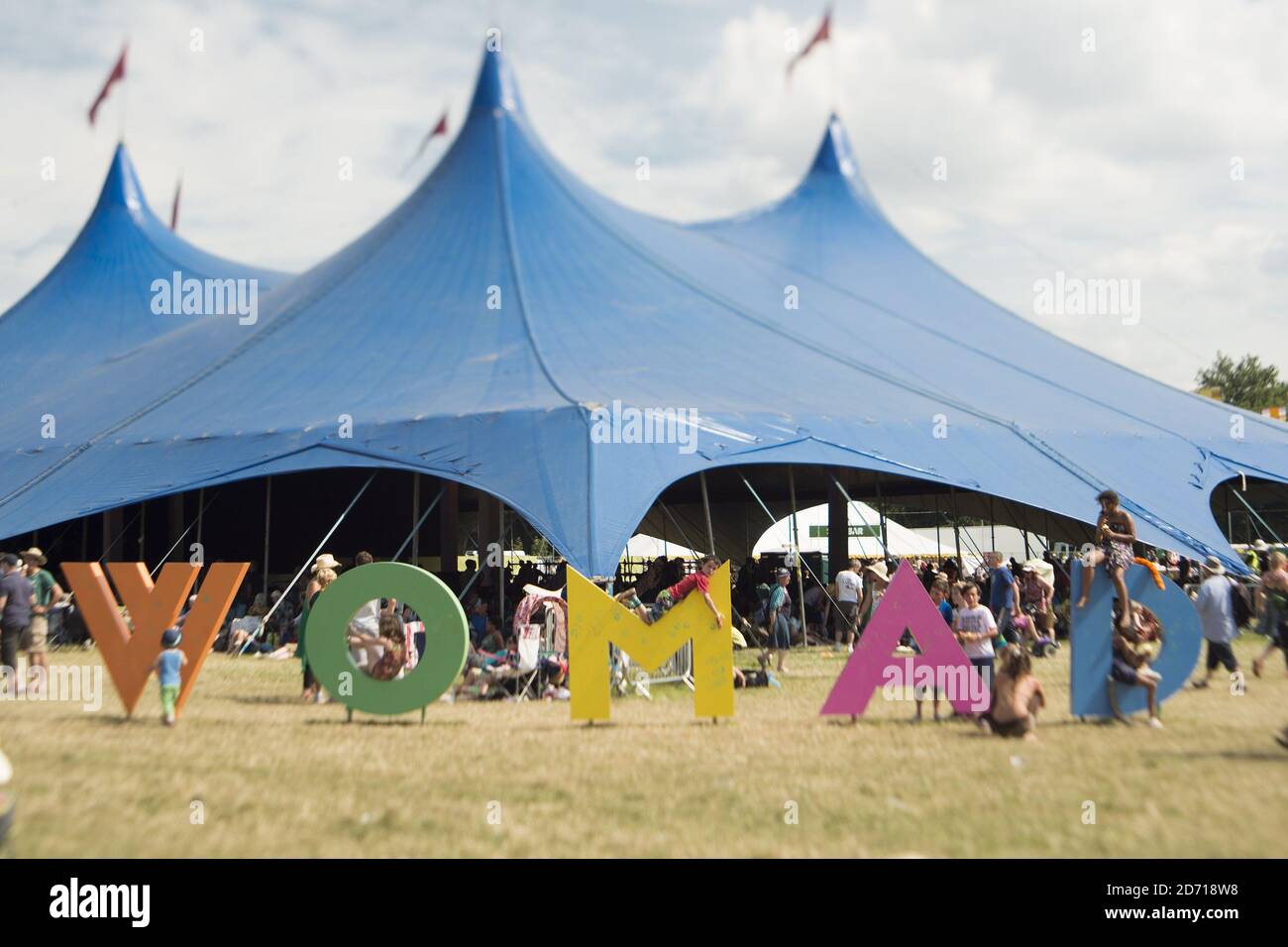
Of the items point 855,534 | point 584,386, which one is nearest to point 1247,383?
point 855,534

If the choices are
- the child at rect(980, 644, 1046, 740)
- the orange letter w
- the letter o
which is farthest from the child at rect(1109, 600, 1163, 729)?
the orange letter w

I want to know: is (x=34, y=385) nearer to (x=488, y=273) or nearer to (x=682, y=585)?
(x=488, y=273)

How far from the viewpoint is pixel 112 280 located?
78.5 feet

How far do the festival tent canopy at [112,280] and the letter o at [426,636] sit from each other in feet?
51.0

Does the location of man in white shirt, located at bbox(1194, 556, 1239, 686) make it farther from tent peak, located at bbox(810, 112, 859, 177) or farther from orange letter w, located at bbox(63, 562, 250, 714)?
tent peak, located at bbox(810, 112, 859, 177)

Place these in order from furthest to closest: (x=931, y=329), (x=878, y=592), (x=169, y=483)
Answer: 1. (x=931, y=329)
2. (x=169, y=483)
3. (x=878, y=592)

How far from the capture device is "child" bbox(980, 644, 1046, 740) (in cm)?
759

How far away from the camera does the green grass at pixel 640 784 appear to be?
5.26 meters

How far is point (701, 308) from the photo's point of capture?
53.3 feet

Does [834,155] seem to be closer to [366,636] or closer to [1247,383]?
[366,636]
